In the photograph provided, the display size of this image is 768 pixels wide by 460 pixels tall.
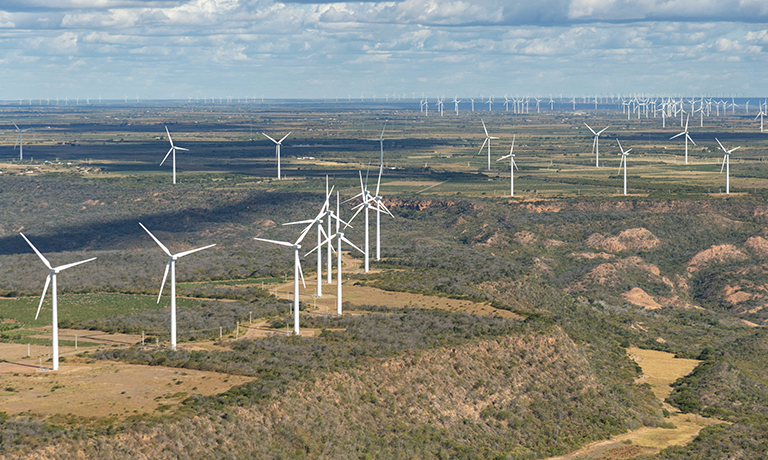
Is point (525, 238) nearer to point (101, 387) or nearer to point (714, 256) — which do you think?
point (714, 256)

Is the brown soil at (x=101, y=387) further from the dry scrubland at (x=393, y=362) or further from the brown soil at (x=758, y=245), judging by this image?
the brown soil at (x=758, y=245)

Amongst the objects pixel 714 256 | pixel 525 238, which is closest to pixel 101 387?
pixel 525 238

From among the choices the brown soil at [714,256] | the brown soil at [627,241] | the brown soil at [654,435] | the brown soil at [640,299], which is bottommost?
the brown soil at [654,435]

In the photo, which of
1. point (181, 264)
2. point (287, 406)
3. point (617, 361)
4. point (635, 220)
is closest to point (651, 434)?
point (617, 361)

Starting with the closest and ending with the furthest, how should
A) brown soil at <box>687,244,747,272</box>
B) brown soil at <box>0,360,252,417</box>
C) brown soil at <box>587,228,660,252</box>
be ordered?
brown soil at <box>0,360,252,417</box>
brown soil at <box>687,244,747,272</box>
brown soil at <box>587,228,660,252</box>

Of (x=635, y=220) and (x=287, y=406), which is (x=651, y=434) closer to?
(x=287, y=406)

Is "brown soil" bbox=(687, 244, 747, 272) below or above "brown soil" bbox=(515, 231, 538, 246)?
below

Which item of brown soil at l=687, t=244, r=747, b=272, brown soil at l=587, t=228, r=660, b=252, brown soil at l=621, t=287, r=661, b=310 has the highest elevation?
brown soil at l=587, t=228, r=660, b=252

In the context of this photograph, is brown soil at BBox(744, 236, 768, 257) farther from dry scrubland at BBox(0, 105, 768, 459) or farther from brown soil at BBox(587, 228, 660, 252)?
brown soil at BBox(587, 228, 660, 252)

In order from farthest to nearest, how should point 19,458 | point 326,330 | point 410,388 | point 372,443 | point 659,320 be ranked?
point 659,320 → point 326,330 → point 410,388 → point 372,443 → point 19,458

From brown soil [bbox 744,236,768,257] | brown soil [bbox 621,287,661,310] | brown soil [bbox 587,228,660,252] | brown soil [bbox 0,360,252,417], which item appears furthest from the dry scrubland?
brown soil [bbox 587,228,660,252]

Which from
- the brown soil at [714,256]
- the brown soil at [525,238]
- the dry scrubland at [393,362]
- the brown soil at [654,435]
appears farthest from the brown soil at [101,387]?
the brown soil at [714,256]
